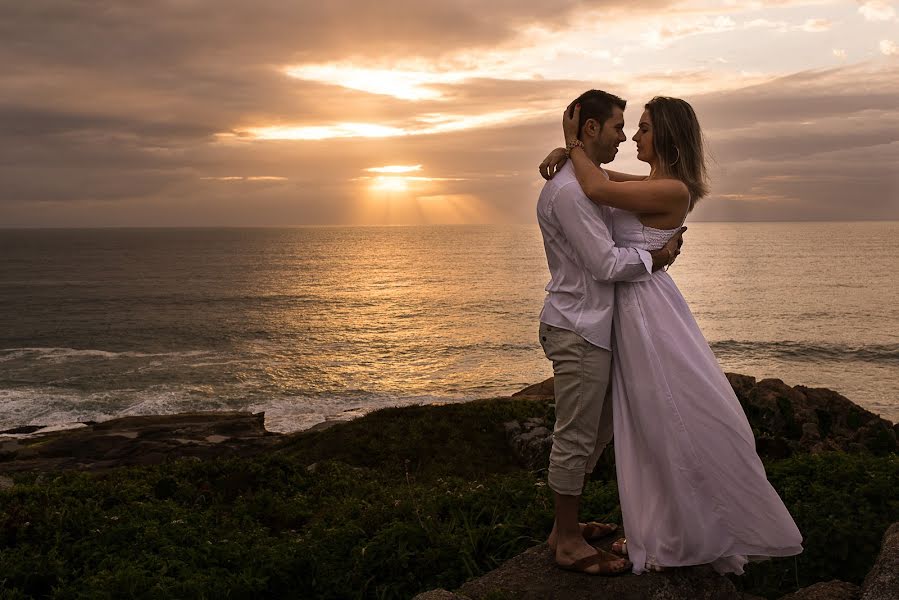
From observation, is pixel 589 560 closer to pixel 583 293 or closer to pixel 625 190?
pixel 583 293

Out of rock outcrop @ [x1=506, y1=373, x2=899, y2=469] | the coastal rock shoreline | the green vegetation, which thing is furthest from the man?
the coastal rock shoreline

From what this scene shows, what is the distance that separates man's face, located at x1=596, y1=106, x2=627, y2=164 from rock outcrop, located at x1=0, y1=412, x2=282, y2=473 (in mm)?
13787

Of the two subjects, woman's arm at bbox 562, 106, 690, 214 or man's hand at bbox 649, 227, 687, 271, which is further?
man's hand at bbox 649, 227, 687, 271

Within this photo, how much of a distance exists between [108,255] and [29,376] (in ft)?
432

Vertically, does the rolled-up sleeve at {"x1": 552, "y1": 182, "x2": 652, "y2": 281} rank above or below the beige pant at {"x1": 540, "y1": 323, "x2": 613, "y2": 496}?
above

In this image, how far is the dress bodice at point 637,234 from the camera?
468 cm

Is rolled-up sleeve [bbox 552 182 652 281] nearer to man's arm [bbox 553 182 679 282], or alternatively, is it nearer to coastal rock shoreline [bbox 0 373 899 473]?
man's arm [bbox 553 182 679 282]

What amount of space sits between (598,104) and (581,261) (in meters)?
0.99

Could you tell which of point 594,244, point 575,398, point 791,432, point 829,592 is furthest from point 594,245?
point 791,432

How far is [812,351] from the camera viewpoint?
156 feet

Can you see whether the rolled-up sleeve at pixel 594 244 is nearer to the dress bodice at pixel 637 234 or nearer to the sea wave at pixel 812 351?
the dress bodice at pixel 637 234

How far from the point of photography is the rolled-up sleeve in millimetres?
4410

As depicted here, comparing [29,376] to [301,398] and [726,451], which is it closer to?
[301,398]

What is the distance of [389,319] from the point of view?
66.1 m
